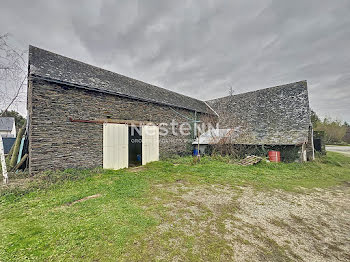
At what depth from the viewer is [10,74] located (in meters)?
5.48

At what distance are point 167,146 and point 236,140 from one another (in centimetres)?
544

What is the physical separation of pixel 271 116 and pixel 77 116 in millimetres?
13994

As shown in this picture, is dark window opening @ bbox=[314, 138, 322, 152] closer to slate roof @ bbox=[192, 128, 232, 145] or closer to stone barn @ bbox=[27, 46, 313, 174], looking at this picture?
stone barn @ bbox=[27, 46, 313, 174]

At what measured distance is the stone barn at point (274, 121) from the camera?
31.8ft

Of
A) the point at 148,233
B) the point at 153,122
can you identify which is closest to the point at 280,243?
the point at 148,233

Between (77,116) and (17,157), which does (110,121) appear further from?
(17,157)

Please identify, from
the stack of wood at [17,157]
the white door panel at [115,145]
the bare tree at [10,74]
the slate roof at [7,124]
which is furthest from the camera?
the slate roof at [7,124]

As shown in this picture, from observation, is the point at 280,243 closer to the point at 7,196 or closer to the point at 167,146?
the point at 7,196

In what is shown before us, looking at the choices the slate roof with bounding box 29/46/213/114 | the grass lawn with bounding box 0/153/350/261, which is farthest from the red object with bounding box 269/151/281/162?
the slate roof with bounding box 29/46/213/114

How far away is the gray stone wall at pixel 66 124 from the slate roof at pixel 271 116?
9.37m

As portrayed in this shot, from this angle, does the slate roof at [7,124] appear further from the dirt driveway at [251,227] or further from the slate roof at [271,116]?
the dirt driveway at [251,227]

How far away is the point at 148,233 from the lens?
2668 millimetres

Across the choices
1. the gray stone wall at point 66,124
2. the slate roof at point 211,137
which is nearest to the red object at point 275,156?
the slate roof at point 211,137

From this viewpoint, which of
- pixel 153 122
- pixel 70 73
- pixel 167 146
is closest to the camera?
pixel 70 73
